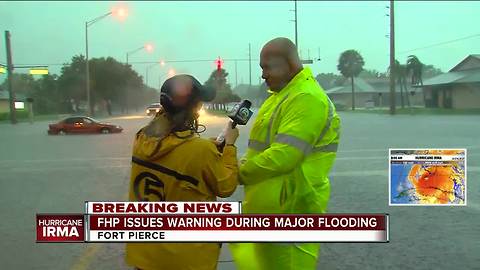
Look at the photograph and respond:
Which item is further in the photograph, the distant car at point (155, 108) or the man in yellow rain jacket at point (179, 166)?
the distant car at point (155, 108)

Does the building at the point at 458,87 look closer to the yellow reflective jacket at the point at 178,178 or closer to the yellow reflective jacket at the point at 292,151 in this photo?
the yellow reflective jacket at the point at 292,151

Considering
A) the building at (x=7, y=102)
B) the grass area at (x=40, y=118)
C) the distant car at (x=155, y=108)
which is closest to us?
the distant car at (x=155, y=108)

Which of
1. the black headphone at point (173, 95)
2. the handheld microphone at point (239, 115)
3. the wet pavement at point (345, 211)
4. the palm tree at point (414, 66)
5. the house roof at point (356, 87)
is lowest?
the wet pavement at point (345, 211)

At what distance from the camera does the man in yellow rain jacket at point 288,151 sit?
1.96 metres

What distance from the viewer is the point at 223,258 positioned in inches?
150

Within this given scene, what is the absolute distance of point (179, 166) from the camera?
72.7 inches

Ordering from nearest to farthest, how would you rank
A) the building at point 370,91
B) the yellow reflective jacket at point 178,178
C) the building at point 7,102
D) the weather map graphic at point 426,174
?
the yellow reflective jacket at point 178,178 < the weather map graphic at point 426,174 < the building at point 7,102 < the building at point 370,91

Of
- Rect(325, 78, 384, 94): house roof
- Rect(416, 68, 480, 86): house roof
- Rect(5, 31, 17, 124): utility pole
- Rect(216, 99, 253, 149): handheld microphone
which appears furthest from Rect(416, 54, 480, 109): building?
Rect(5, 31, 17, 124): utility pole

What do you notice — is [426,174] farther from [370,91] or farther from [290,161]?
[370,91]

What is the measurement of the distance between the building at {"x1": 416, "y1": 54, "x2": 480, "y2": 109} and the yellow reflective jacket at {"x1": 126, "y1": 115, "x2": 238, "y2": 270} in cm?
180

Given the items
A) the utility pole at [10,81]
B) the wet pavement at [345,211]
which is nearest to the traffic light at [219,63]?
the wet pavement at [345,211]

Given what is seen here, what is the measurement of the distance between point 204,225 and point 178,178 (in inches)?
8.1

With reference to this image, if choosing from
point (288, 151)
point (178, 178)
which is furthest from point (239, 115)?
point (178, 178)

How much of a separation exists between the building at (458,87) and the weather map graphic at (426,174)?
0.57m
